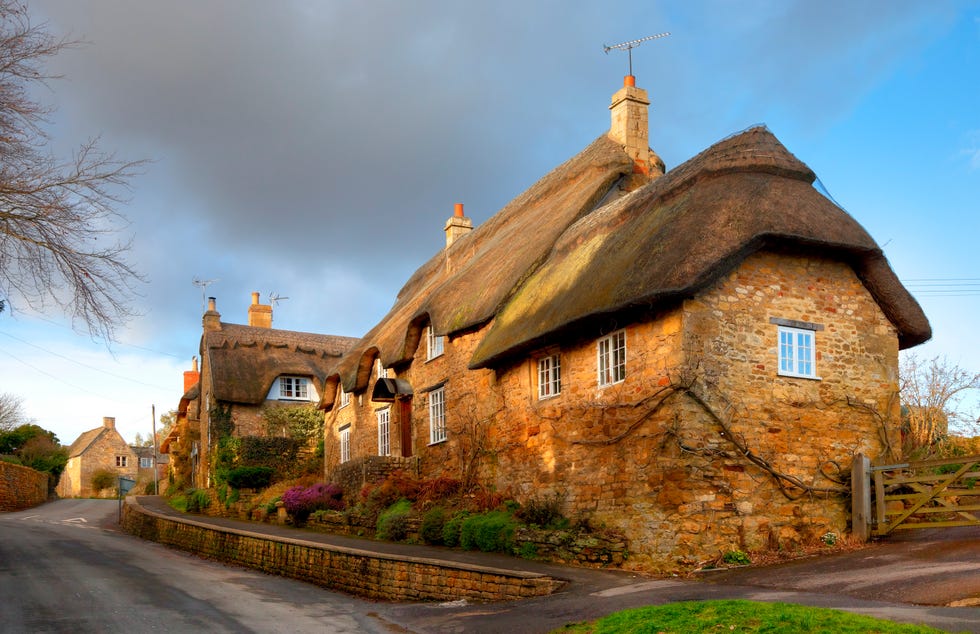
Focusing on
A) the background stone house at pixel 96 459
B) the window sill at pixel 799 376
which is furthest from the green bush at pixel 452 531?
the background stone house at pixel 96 459

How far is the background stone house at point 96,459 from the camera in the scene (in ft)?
228

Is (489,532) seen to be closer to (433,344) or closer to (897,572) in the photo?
(897,572)

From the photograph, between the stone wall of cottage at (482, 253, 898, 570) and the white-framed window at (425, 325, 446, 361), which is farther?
the white-framed window at (425, 325, 446, 361)

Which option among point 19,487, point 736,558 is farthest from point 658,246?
point 19,487

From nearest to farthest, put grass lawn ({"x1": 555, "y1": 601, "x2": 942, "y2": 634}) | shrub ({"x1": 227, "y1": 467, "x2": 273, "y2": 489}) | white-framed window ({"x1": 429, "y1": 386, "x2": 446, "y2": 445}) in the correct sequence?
grass lawn ({"x1": 555, "y1": 601, "x2": 942, "y2": 634}), white-framed window ({"x1": 429, "y1": 386, "x2": 446, "y2": 445}), shrub ({"x1": 227, "y1": 467, "x2": 273, "y2": 489})

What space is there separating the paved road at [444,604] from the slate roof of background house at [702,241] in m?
4.22

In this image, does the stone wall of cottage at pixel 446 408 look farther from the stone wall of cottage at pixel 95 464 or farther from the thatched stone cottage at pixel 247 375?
the stone wall of cottage at pixel 95 464

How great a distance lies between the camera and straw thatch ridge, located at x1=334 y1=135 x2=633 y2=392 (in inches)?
819

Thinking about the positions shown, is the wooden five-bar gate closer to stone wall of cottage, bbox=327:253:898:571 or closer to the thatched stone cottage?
stone wall of cottage, bbox=327:253:898:571

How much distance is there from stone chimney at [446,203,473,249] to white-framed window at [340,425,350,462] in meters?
7.96

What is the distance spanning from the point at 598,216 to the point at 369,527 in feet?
30.5

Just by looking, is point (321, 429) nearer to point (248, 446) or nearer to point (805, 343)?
point (248, 446)

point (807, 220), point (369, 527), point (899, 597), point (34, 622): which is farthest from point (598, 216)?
point (34, 622)

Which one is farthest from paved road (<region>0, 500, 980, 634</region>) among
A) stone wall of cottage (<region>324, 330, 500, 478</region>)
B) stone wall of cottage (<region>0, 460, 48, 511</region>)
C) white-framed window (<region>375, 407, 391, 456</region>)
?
stone wall of cottage (<region>0, 460, 48, 511</region>)
